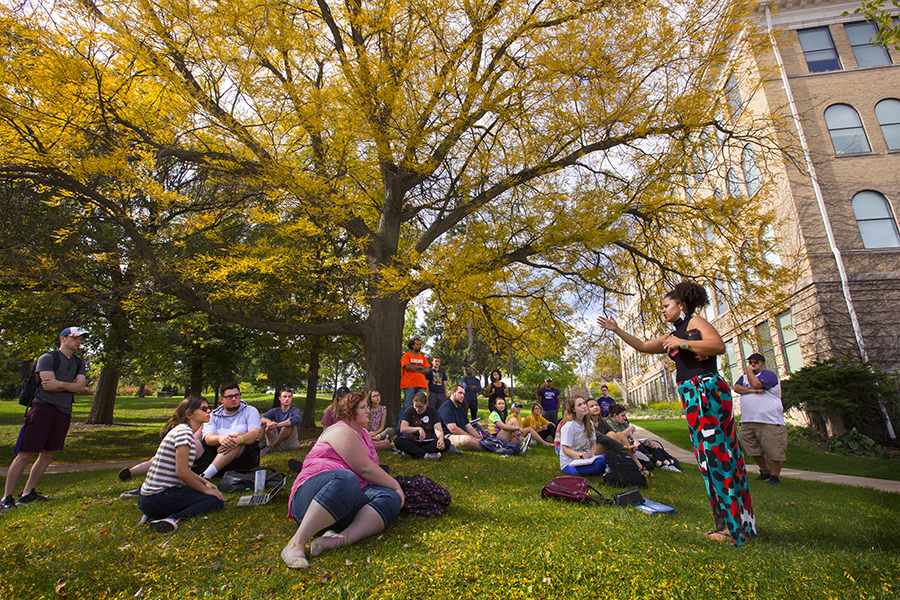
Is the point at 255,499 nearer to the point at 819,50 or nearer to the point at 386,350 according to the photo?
the point at 386,350

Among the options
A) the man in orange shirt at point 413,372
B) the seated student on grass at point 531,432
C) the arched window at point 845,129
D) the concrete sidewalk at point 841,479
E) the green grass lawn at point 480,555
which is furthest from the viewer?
the arched window at point 845,129

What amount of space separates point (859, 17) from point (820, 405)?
624 inches

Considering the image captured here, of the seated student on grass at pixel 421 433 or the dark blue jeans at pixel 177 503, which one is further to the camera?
the seated student on grass at pixel 421 433

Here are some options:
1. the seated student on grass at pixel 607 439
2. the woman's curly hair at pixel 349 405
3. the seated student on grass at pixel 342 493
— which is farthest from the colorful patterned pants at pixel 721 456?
the woman's curly hair at pixel 349 405

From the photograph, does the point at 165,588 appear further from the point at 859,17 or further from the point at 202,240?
the point at 859,17

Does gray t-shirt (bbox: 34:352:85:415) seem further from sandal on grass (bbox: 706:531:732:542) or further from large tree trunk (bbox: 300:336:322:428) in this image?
A: large tree trunk (bbox: 300:336:322:428)

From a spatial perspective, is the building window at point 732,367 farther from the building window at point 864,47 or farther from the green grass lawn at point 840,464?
the building window at point 864,47

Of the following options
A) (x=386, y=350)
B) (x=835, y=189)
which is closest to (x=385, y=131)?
(x=386, y=350)

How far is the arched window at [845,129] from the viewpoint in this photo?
51.9ft

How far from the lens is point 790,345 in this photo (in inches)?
629

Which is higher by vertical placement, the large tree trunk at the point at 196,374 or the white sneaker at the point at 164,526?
the large tree trunk at the point at 196,374

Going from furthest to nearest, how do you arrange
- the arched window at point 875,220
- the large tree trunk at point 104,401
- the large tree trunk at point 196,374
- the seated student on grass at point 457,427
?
the large tree trunk at point 196,374 → the large tree trunk at point 104,401 → the arched window at point 875,220 → the seated student on grass at point 457,427

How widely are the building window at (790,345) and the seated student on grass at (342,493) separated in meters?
16.9

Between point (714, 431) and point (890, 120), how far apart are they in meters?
20.1
